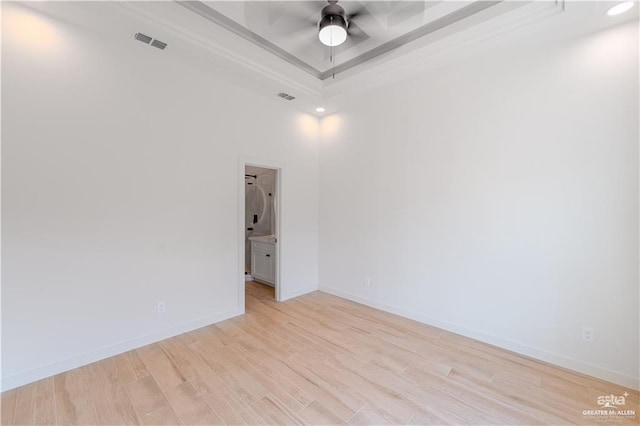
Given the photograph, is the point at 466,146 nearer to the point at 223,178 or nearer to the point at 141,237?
the point at 223,178

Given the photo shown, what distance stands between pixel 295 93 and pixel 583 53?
2.94m

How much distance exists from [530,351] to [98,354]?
407cm

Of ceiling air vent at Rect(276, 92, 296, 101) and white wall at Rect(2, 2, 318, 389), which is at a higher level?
ceiling air vent at Rect(276, 92, 296, 101)

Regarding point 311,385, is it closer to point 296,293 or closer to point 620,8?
point 296,293

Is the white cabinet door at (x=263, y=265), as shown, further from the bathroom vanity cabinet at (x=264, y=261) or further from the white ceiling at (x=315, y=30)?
the white ceiling at (x=315, y=30)

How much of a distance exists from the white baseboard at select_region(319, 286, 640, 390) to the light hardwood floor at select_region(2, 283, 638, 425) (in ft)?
0.25

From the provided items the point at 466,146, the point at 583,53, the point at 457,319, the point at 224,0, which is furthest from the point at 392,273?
the point at 224,0

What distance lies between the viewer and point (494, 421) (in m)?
1.83

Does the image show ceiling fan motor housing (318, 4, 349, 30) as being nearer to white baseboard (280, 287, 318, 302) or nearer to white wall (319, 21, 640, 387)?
white wall (319, 21, 640, 387)

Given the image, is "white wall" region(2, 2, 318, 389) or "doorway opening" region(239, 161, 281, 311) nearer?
"white wall" region(2, 2, 318, 389)

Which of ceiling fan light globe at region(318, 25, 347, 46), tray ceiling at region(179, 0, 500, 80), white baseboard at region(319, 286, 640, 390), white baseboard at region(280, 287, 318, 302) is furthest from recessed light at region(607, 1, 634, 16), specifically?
white baseboard at region(280, 287, 318, 302)

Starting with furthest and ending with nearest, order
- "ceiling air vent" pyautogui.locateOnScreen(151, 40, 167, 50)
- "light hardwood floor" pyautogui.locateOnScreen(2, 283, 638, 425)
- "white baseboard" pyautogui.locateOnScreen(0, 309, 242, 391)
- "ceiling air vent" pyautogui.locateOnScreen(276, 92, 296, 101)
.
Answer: "ceiling air vent" pyautogui.locateOnScreen(276, 92, 296, 101)
"ceiling air vent" pyautogui.locateOnScreen(151, 40, 167, 50)
"white baseboard" pyautogui.locateOnScreen(0, 309, 242, 391)
"light hardwood floor" pyautogui.locateOnScreen(2, 283, 638, 425)

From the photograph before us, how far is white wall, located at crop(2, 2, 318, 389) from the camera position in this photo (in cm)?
214

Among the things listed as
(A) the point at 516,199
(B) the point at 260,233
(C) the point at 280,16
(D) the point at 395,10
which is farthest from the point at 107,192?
(A) the point at 516,199
